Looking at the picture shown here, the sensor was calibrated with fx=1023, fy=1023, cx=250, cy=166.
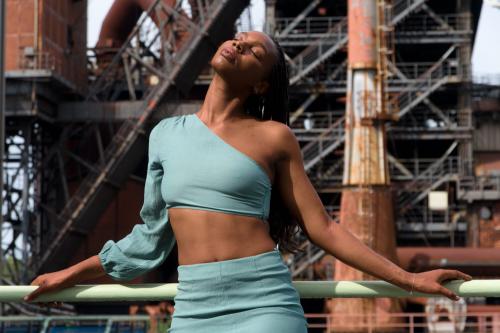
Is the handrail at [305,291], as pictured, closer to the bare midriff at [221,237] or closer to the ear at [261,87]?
the bare midriff at [221,237]

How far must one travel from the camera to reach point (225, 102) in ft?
12.7

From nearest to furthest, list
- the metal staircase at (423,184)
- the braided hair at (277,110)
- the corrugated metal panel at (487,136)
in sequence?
the braided hair at (277,110), the metal staircase at (423,184), the corrugated metal panel at (487,136)

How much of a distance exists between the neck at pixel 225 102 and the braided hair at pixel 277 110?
1.8 inches

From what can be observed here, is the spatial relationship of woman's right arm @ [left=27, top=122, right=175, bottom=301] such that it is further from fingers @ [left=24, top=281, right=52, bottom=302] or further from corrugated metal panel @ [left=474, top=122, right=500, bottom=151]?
corrugated metal panel @ [left=474, top=122, right=500, bottom=151]

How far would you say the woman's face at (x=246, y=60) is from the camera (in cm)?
379

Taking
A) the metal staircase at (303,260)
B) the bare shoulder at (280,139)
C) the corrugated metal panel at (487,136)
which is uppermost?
the corrugated metal panel at (487,136)

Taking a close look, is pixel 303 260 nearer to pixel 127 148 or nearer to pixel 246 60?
pixel 127 148

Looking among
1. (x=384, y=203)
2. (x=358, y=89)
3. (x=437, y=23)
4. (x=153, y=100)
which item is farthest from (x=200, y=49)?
(x=437, y=23)

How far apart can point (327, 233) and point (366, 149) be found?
32.1m

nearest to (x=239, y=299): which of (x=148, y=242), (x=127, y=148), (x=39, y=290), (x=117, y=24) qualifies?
(x=148, y=242)

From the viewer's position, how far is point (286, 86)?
13.0 ft

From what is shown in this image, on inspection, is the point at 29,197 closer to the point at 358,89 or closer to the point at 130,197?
the point at 130,197

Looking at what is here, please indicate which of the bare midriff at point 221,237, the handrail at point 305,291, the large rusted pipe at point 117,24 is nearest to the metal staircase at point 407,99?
the large rusted pipe at point 117,24

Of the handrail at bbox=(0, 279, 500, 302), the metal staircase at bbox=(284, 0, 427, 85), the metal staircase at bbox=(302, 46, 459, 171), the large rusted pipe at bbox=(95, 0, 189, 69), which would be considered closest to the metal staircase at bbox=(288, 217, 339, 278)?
the metal staircase at bbox=(302, 46, 459, 171)
